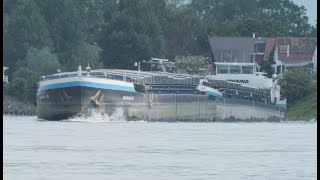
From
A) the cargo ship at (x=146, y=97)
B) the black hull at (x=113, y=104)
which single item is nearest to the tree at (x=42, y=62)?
the cargo ship at (x=146, y=97)

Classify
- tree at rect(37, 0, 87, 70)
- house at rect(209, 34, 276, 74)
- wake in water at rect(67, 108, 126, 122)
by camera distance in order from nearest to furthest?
wake in water at rect(67, 108, 126, 122) < house at rect(209, 34, 276, 74) < tree at rect(37, 0, 87, 70)

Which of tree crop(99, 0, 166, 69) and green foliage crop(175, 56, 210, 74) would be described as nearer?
green foliage crop(175, 56, 210, 74)

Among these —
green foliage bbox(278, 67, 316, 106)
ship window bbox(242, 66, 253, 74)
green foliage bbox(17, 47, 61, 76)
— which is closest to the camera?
ship window bbox(242, 66, 253, 74)

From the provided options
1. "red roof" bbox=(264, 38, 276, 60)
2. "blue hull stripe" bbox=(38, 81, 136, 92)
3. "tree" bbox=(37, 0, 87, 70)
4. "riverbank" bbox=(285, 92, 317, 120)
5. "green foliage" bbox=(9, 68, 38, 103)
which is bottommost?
"riverbank" bbox=(285, 92, 317, 120)

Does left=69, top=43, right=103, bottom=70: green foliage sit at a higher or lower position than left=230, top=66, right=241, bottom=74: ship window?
higher

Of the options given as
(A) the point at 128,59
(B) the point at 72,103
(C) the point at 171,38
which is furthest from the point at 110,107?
(C) the point at 171,38

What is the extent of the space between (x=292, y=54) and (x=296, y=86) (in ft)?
87.7

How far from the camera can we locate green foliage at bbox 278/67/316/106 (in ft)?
519

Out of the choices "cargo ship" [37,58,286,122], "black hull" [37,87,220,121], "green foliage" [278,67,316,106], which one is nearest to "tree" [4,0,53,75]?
"green foliage" [278,67,316,106]

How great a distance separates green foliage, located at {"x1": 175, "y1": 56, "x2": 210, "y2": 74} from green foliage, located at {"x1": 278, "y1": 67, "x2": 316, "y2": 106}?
13133mm

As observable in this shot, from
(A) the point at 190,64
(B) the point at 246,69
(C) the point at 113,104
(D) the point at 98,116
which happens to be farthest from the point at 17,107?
(D) the point at 98,116

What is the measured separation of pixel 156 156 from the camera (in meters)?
60.1

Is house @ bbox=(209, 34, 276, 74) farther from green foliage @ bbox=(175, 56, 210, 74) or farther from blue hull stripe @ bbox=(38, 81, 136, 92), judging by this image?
blue hull stripe @ bbox=(38, 81, 136, 92)

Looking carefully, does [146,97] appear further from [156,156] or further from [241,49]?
[156,156]
